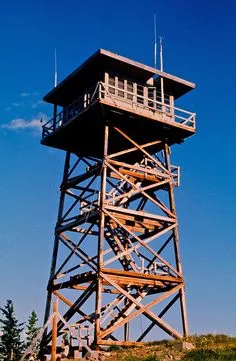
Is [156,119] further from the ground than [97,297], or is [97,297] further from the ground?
[156,119]

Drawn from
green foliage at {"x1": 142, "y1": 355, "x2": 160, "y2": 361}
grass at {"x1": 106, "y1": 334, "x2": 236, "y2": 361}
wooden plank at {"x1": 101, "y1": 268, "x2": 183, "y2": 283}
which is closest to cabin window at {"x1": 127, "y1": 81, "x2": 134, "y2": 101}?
wooden plank at {"x1": 101, "y1": 268, "x2": 183, "y2": 283}

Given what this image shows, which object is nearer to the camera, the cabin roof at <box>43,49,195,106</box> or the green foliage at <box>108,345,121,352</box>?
the green foliage at <box>108,345,121,352</box>

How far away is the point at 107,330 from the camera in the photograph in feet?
84.1

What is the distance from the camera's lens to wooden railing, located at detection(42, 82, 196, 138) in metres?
28.6

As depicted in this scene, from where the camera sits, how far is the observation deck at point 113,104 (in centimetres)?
2898

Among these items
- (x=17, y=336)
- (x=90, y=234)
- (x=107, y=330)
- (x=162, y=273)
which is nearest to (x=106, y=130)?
(x=90, y=234)

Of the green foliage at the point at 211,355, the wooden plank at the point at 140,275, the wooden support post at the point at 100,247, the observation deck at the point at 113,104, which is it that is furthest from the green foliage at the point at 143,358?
the observation deck at the point at 113,104

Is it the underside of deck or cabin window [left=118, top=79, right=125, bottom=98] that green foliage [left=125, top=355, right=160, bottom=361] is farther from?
cabin window [left=118, top=79, right=125, bottom=98]

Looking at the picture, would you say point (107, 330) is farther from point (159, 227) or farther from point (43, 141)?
point (43, 141)

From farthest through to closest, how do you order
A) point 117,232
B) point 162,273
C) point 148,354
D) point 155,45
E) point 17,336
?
point 17,336 < point 155,45 < point 117,232 < point 162,273 < point 148,354

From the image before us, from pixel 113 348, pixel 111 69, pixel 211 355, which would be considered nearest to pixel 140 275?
pixel 113 348

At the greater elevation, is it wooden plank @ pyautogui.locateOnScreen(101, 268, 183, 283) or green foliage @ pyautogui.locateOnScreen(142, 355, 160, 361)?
wooden plank @ pyautogui.locateOnScreen(101, 268, 183, 283)

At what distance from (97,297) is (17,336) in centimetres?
2960

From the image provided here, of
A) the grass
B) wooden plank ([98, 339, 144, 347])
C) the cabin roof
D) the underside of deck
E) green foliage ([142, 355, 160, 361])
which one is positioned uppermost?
the cabin roof
